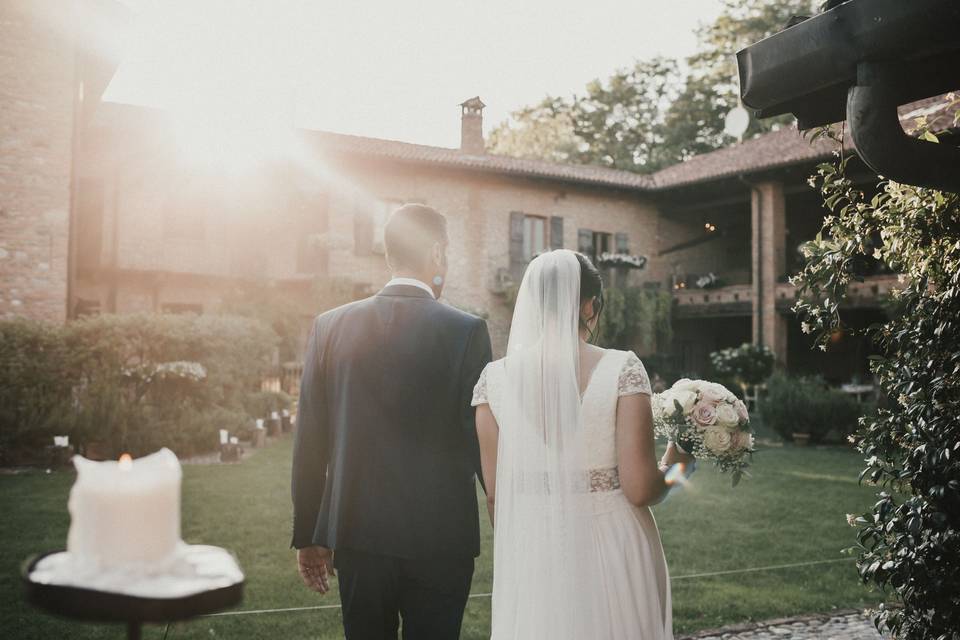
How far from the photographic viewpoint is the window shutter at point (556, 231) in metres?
24.9

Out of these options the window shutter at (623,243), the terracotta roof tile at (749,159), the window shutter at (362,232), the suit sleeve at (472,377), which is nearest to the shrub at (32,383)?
the suit sleeve at (472,377)

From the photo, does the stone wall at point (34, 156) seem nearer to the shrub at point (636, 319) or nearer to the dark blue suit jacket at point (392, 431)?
the dark blue suit jacket at point (392, 431)

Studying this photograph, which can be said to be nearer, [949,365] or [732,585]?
[949,365]

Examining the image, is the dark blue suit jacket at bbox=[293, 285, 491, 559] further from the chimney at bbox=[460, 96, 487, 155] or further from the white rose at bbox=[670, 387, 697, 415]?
the chimney at bbox=[460, 96, 487, 155]

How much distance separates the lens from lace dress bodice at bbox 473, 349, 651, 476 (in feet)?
9.04

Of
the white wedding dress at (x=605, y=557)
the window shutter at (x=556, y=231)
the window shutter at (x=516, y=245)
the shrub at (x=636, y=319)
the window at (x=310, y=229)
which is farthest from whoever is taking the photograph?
the window shutter at (x=556, y=231)

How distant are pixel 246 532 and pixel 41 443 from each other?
18.2 ft

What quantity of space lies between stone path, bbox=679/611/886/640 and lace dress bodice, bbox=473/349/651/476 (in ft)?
7.93

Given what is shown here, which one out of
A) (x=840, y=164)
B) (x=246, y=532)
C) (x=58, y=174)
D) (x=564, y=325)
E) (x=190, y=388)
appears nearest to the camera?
(x=564, y=325)

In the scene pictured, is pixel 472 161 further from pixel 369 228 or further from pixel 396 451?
pixel 396 451

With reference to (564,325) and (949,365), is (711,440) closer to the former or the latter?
(564,325)

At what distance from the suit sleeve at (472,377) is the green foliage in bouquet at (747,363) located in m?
16.8

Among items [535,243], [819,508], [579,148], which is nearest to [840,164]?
[819,508]

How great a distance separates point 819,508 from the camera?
9102mm
